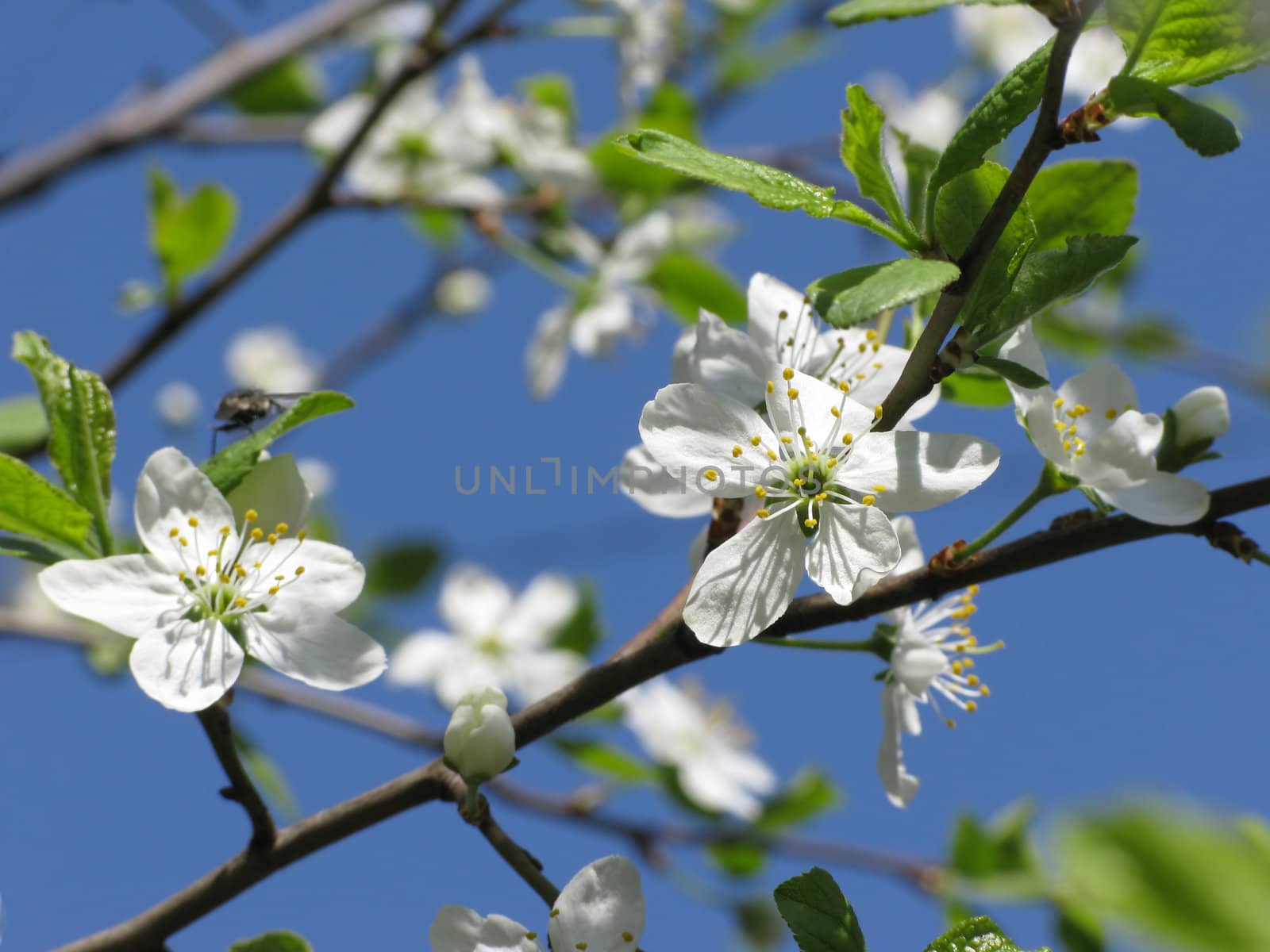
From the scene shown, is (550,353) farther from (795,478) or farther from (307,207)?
(795,478)

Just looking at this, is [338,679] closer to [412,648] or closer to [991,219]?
[991,219]

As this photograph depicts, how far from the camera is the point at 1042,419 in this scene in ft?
4.01

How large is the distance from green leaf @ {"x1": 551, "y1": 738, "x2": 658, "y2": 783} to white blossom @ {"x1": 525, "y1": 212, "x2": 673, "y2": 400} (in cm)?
77

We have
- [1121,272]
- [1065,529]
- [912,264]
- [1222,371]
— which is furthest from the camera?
[1121,272]

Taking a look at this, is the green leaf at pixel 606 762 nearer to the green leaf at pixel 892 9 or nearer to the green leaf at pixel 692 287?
the green leaf at pixel 692 287

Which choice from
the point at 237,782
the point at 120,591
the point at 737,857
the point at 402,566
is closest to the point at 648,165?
the point at 402,566

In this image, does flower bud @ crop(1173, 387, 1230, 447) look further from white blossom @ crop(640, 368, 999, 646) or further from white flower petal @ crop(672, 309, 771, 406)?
white flower petal @ crop(672, 309, 771, 406)

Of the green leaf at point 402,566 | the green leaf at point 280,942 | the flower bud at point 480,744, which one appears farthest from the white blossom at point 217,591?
the green leaf at point 402,566

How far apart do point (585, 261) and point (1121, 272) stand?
61.9 inches

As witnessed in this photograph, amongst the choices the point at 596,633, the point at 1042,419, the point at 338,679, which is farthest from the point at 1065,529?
the point at 596,633

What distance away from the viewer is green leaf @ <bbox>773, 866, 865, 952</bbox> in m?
1.09

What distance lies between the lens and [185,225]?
2.41 m

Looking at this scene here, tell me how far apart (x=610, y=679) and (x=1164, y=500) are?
0.51 m

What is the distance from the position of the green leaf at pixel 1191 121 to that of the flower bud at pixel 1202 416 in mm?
304
